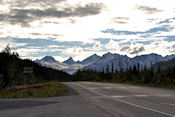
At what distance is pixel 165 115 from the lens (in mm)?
10617

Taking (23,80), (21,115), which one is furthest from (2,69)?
(21,115)

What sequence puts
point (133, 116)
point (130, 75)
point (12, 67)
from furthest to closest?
point (12, 67) < point (130, 75) < point (133, 116)

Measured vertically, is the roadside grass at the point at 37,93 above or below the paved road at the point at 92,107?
below

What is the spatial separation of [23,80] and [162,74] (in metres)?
68.4

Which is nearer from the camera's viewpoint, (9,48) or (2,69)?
(2,69)

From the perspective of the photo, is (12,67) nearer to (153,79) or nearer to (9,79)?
(9,79)

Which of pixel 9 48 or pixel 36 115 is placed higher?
pixel 9 48

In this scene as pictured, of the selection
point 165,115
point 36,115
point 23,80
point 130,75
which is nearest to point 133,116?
point 165,115

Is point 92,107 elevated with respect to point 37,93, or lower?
elevated

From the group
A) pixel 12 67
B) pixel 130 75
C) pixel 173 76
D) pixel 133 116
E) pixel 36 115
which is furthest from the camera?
pixel 12 67

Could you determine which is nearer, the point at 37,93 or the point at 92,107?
the point at 92,107

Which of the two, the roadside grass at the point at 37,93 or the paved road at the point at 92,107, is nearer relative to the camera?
the paved road at the point at 92,107

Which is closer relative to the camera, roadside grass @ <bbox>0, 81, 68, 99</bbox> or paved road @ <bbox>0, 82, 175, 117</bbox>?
paved road @ <bbox>0, 82, 175, 117</bbox>

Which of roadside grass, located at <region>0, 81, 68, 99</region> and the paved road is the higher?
the paved road
